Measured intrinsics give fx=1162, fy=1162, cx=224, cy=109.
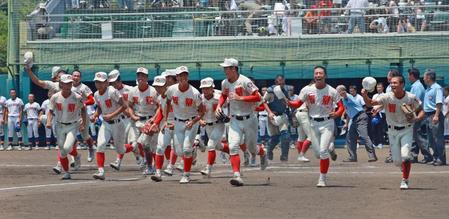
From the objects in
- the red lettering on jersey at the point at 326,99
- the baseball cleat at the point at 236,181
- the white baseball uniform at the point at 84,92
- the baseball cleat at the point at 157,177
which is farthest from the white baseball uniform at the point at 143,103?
the red lettering on jersey at the point at 326,99

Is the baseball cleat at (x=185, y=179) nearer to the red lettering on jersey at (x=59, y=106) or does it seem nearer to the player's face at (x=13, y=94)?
the red lettering on jersey at (x=59, y=106)

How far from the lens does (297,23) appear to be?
34812 mm

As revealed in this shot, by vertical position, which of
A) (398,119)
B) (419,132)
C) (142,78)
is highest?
(142,78)

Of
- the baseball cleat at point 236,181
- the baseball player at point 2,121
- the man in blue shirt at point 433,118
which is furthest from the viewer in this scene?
the baseball player at point 2,121

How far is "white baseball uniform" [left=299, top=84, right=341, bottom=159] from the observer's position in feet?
60.1

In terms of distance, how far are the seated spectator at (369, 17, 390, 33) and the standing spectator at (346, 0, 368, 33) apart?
297mm

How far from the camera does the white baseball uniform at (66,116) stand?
20.6 metres

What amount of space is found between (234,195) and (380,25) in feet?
61.7

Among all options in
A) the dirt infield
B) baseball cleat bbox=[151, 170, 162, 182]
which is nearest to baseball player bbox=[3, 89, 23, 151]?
the dirt infield

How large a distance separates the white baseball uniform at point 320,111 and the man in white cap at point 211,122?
1789 millimetres

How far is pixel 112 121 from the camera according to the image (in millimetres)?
20766

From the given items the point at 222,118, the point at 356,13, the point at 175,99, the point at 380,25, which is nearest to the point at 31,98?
the point at 356,13

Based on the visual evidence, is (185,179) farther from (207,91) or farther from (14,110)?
(14,110)

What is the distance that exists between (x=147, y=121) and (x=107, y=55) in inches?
566
